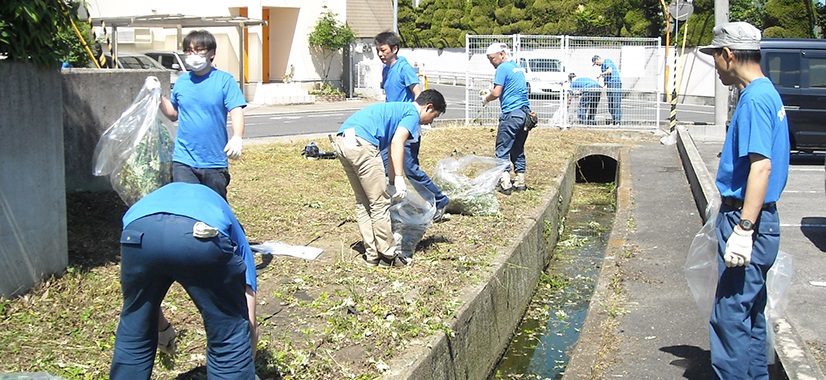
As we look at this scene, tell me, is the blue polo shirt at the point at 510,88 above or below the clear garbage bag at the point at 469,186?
above

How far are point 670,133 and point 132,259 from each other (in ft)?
50.0

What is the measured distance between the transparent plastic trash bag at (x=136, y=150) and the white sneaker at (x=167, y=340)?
2.72 meters

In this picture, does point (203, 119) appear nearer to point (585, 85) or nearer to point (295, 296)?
point (295, 296)

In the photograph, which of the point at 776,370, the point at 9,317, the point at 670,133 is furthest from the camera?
the point at 670,133

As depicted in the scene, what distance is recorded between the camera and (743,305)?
436cm

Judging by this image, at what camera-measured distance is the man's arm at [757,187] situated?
165 inches

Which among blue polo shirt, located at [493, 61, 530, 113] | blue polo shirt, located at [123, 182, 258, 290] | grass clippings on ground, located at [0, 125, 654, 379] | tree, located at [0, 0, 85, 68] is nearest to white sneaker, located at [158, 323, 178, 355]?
grass clippings on ground, located at [0, 125, 654, 379]

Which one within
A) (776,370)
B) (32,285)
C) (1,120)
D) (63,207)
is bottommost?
(776,370)

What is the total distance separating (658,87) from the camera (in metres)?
17.3

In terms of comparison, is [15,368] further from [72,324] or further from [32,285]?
[32,285]

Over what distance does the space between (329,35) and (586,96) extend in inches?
630

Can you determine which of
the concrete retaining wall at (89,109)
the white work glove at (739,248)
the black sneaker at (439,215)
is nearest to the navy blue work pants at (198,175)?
the concrete retaining wall at (89,109)

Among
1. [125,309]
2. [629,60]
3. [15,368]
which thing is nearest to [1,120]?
[15,368]

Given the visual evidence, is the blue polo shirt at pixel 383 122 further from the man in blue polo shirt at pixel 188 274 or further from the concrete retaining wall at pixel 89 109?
the man in blue polo shirt at pixel 188 274
